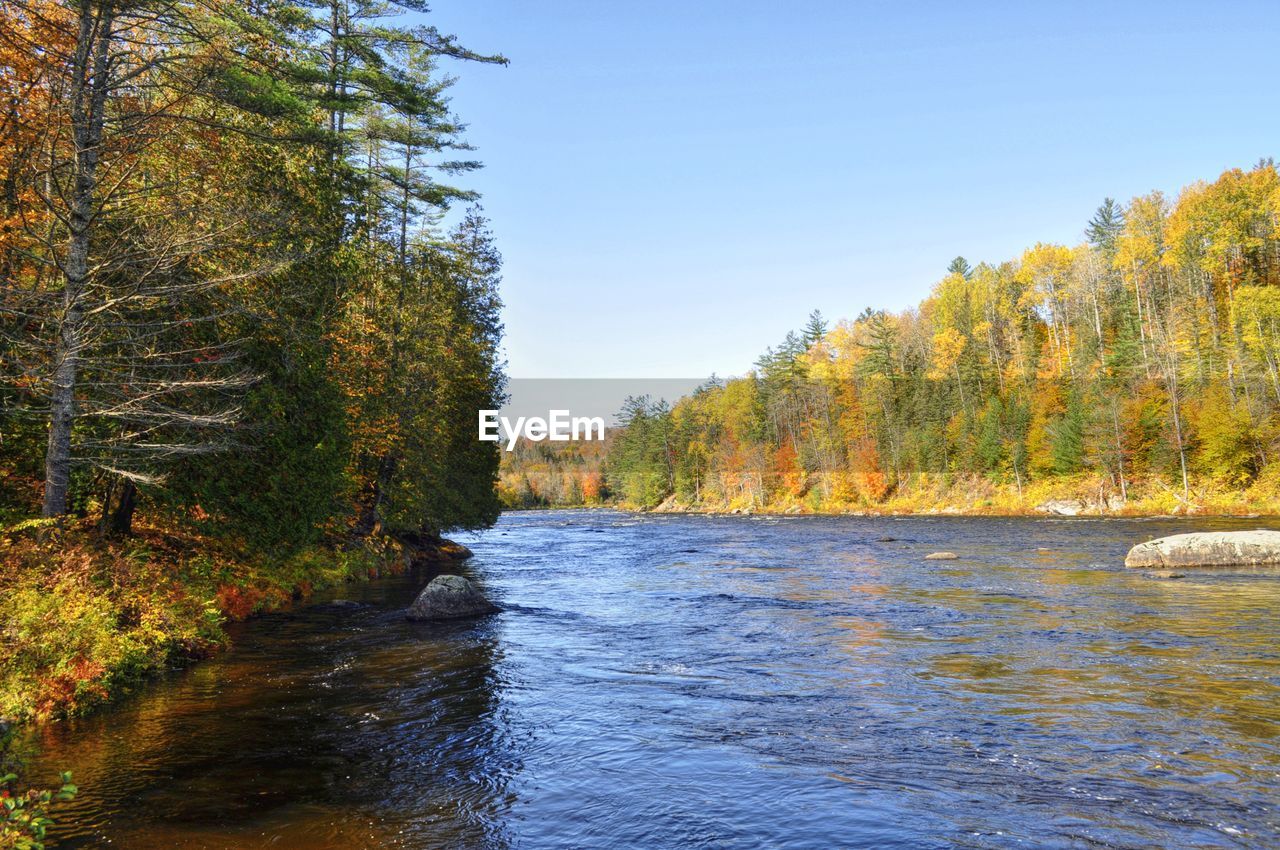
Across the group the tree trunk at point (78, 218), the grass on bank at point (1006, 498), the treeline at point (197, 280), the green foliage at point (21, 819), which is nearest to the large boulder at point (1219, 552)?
the treeline at point (197, 280)

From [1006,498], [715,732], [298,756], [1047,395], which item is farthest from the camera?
[1047,395]

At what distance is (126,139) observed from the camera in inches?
511

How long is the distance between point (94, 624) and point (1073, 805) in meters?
12.8

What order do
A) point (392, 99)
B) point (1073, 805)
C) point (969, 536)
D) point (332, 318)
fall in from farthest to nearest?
point (969, 536) → point (392, 99) → point (332, 318) → point (1073, 805)

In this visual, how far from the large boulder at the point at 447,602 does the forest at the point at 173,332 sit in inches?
149

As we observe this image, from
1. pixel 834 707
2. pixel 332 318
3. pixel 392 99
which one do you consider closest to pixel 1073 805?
pixel 834 707

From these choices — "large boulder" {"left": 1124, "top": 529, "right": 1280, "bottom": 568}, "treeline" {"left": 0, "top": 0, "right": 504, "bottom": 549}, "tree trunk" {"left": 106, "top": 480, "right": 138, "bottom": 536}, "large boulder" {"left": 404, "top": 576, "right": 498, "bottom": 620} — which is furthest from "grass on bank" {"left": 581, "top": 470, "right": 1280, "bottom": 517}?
"tree trunk" {"left": 106, "top": 480, "right": 138, "bottom": 536}

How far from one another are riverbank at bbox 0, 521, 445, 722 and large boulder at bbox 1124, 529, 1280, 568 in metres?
27.7

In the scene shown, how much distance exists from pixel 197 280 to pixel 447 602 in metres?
9.22

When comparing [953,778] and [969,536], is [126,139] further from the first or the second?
[969,536]

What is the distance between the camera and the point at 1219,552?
23.4 metres

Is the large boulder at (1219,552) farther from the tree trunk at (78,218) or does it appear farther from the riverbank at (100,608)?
the tree trunk at (78,218)

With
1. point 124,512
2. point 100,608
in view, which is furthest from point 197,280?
point 100,608

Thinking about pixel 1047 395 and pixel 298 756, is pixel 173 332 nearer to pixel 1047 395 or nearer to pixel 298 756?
pixel 298 756
